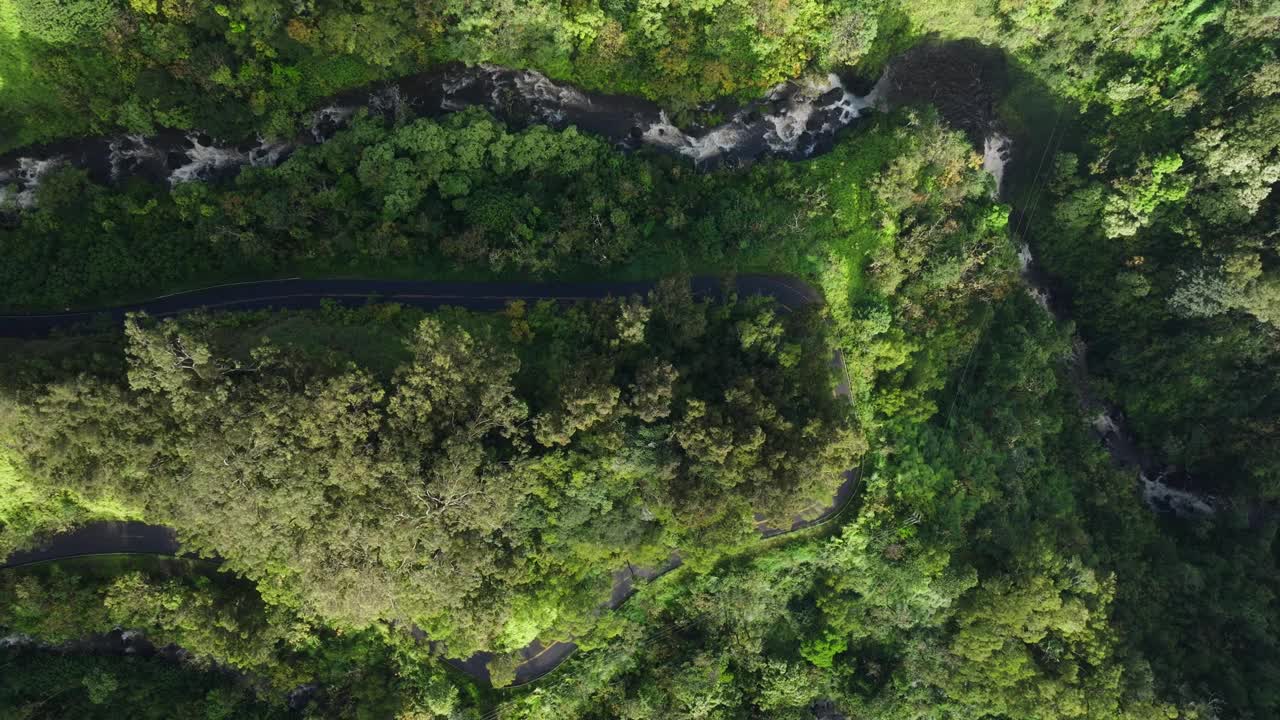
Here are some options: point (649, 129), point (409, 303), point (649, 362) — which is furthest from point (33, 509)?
point (649, 129)

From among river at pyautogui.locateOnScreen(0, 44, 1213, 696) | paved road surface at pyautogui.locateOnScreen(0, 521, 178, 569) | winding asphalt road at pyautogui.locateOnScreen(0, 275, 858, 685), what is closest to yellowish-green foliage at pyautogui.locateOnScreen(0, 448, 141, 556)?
paved road surface at pyautogui.locateOnScreen(0, 521, 178, 569)

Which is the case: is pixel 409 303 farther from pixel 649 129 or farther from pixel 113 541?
pixel 113 541

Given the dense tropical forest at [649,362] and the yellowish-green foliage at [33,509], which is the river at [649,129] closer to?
the dense tropical forest at [649,362]

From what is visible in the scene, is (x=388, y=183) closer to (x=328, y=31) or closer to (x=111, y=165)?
(x=328, y=31)

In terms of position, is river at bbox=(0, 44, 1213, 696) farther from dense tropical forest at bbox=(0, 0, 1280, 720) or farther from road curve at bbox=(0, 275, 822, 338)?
road curve at bbox=(0, 275, 822, 338)

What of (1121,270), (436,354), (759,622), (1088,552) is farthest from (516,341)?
(1121,270)
